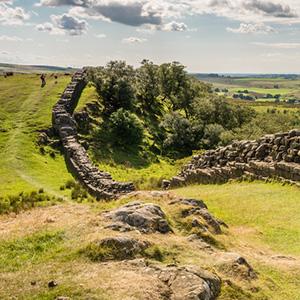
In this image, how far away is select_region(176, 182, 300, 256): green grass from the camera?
19.8 metres

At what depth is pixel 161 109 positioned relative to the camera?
86.9m

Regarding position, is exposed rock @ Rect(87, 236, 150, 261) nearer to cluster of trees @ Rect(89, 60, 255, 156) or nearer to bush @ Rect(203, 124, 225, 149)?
cluster of trees @ Rect(89, 60, 255, 156)

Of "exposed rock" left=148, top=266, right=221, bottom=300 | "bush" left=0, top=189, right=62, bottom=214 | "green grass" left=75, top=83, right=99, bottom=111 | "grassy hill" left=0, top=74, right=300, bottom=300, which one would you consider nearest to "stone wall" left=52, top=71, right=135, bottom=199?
"green grass" left=75, top=83, right=99, bottom=111

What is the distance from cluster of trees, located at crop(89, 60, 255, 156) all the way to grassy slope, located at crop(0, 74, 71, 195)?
8381 millimetres

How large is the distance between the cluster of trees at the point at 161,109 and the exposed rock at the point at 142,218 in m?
42.0

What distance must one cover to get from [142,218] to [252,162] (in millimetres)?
18031

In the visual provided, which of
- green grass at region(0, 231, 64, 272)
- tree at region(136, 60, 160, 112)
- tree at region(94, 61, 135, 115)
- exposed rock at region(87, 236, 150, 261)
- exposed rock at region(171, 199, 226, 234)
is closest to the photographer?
exposed rock at region(87, 236, 150, 261)

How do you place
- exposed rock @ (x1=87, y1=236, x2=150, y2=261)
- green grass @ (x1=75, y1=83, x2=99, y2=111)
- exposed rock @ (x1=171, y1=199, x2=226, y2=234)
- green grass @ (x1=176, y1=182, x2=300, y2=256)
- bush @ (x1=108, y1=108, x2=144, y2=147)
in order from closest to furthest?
exposed rock @ (x1=87, y1=236, x2=150, y2=261) → exposed rock @ (x1=171, y1=199, x2=226, y2=234) → green grass @ (x1=176, y1=182, x2=300, y2=256) → bush @ (x1=108, y1=108, x2=144, y2=147) → green grass @ (x1=75, y1=83, x2=99, y2=111)

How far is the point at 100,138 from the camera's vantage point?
2271 inches

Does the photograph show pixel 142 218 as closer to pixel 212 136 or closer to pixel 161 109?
pixel 212 136

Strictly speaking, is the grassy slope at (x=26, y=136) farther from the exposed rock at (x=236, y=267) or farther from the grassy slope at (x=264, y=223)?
the exposed rock at (x=236, y=267)

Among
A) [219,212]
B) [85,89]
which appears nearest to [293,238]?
[219,212]

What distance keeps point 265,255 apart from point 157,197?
5.90 m

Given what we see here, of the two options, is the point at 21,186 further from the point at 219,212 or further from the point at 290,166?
the point at 290,166
